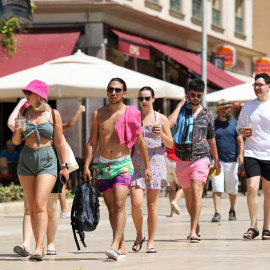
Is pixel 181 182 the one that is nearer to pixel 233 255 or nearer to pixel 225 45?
pixel 233 255

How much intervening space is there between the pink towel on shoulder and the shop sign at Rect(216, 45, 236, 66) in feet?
84.6

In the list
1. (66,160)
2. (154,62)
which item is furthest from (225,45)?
(66,160)

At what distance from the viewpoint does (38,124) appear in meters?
9.52

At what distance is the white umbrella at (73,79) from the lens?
1819cm

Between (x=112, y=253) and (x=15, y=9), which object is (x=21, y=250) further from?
(x=15, y=9)

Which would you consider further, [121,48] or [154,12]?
[154,12]

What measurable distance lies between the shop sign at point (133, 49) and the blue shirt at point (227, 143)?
1051 cm

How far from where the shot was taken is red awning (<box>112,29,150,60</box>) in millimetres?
26025

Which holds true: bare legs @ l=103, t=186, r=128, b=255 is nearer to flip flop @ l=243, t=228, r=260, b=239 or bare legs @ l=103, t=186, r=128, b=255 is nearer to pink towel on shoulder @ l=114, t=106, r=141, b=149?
pink towel on shoulder @ l=114, t=106, r=141, b=149

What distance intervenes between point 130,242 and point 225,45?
2511 cm

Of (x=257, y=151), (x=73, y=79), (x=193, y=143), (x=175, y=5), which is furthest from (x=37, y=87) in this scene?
(x=175, y=5)

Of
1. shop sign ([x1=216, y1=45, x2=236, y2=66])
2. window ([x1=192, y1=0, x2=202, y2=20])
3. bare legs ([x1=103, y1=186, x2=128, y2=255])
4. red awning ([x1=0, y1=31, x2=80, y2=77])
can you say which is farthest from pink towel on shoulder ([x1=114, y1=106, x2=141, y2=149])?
shop sign ([x1=216, y1=45, x2=236, y2=66])

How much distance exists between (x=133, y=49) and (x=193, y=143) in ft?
51.1

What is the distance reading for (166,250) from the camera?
10297 mm
